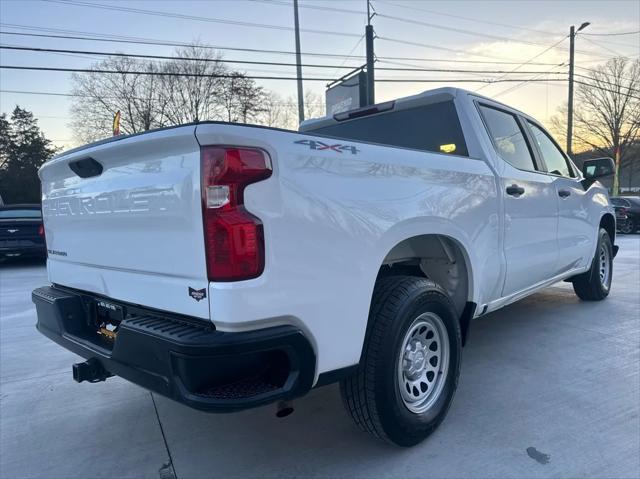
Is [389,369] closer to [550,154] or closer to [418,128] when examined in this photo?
[418,128]

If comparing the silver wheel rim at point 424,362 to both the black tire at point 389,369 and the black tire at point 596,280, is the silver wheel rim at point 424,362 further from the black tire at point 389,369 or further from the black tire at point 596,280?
the black tire at point 596,280

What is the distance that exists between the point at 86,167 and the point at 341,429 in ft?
6.67

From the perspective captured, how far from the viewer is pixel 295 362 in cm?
190

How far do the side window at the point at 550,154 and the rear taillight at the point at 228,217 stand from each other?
341 cm

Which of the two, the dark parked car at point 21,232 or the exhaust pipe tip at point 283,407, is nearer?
the exhaust pipe tip at point 283,407

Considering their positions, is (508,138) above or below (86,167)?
above

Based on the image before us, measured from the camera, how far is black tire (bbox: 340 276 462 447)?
2.27m

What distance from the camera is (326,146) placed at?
6.73ft

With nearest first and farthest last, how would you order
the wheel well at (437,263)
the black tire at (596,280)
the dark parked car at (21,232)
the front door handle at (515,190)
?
the wheel well at (437,263), the front door handle at (515,190), the black tire at (596,280), the dark parked car at (21,232)

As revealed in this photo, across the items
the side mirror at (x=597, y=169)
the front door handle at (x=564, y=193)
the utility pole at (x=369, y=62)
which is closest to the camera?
the front door handle at (x=564, y=193)

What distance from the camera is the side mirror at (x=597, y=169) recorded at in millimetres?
4836

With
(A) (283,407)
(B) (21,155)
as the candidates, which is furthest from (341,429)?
(B) (21,155)

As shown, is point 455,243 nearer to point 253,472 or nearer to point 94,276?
point 253,472

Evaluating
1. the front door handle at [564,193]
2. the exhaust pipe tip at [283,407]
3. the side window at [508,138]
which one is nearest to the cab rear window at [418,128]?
the side window at [508,138]
